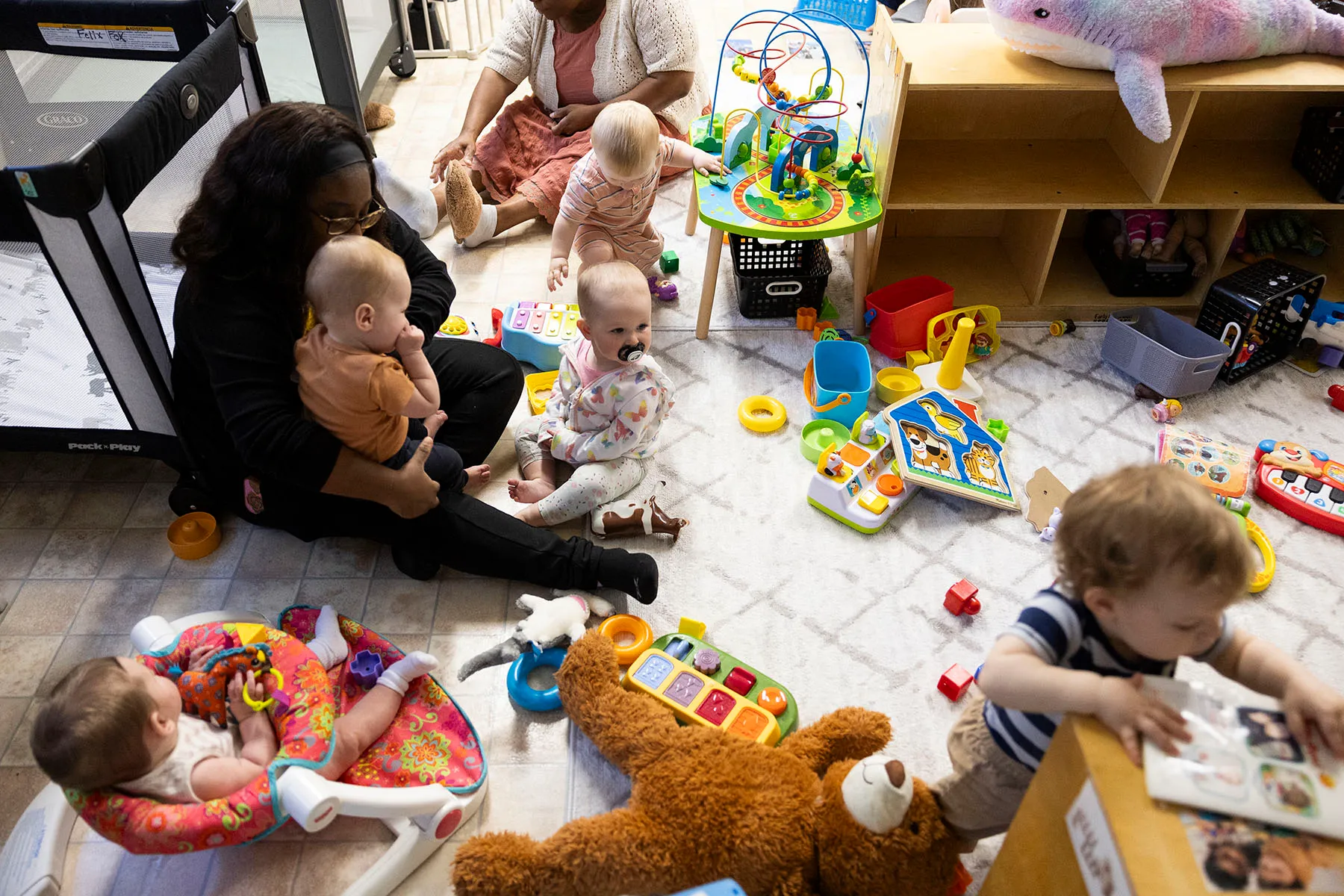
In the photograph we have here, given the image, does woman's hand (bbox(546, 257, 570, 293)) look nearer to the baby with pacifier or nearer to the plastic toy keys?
the baby with pacifier

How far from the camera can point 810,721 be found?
1.55 meters

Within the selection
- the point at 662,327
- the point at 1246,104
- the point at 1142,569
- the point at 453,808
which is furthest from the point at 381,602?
the point at 1246,104

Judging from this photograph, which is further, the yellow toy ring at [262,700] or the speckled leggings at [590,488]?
the speckled leggings at [590,488]

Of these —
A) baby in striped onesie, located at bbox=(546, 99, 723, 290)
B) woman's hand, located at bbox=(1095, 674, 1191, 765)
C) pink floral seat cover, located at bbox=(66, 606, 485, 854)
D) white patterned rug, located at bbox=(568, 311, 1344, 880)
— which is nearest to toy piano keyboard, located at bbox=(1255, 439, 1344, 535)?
white patterned rug, located at bbox=(568, 311, 1344, 880)

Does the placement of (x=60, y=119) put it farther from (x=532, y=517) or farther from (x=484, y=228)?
(x=532, y=517)

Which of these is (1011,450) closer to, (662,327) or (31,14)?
(662,327)

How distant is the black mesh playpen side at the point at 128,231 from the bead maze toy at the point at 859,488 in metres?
1.23

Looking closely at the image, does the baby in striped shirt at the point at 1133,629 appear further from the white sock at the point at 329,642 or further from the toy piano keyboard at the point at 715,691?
the white sock at the point at 329,642

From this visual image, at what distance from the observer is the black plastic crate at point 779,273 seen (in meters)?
2.39

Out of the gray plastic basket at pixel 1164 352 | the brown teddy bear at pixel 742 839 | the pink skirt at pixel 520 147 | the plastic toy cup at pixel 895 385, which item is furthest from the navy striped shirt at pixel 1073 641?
the pink skirt at pixel 520 147

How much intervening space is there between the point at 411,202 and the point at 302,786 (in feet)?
5.90

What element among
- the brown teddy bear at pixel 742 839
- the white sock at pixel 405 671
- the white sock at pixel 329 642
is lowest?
the white sock at pixel 329 642

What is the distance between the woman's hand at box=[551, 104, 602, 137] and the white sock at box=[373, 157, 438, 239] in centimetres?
42

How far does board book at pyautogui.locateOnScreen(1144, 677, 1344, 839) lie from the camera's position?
0.85 m
